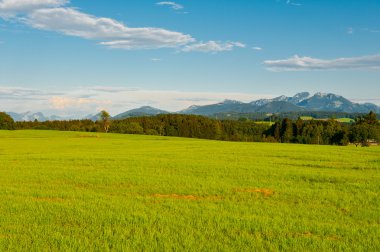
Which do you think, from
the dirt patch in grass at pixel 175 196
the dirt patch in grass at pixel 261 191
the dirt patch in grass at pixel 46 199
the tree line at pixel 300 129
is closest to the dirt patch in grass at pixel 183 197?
the dirt patch in grass at pixel 175 196

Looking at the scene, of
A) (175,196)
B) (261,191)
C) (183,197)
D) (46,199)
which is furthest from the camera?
(261,191)

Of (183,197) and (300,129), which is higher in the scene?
(300,129)

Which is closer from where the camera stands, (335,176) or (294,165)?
(335,176)

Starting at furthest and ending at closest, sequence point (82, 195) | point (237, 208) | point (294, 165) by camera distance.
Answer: point (294, 165), point (82, 195), point (237, 208)

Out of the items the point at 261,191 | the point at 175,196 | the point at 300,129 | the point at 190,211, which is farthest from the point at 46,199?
the point at 300,129

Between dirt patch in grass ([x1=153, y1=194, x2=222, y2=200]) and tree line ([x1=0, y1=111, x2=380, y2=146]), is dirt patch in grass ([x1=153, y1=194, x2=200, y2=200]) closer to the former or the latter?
dirt patch in grass ([x1=153, y1=194, x2=222, y2=200])

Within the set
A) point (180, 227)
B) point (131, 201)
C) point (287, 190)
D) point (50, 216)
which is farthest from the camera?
point (287, 190)

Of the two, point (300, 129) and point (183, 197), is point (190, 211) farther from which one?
point (300, 129)

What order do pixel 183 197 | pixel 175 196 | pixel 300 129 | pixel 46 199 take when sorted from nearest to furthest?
pixel 46 199, pixel 183 197, pixel 175 196, pixel 300 129

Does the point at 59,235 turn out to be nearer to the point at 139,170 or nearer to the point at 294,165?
the point at 139,170

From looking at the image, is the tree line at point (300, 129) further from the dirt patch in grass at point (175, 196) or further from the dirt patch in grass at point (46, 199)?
the dirt patch in grass at point (46, 199)

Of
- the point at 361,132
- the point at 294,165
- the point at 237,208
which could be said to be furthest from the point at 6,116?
the point at 237,208

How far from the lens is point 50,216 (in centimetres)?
1364

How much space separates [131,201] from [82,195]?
2939 mm
